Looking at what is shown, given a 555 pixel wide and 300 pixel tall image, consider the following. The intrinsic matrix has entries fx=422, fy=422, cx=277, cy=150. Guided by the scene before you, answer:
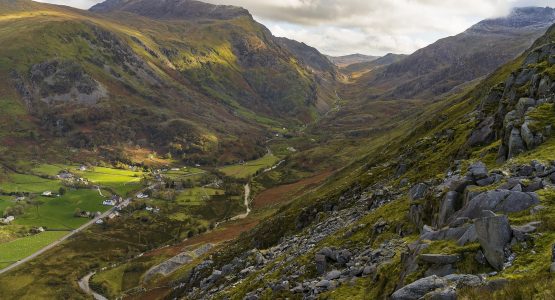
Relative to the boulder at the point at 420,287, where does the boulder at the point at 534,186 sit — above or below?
above

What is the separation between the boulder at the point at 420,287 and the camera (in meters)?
20.0

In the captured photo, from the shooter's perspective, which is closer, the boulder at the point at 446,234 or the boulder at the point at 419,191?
the boulder at the point at 446,234

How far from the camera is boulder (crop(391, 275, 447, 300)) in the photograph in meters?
20.0

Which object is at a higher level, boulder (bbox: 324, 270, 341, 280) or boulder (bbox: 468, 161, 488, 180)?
boulder (bbox: 468, 161, 488, 180)

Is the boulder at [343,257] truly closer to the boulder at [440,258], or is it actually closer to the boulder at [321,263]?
the boulder at [321,263]

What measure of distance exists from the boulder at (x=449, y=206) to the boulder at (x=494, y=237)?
7.73 m

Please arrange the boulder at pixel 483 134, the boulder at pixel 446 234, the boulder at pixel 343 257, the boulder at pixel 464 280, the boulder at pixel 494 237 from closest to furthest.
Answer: the boulder at pixel 464 280 → the boulder at pixel 494 237 → the boulder at pixel 446 234 → the boulder at pixel 343 257 → the boulder at pixel 483 134

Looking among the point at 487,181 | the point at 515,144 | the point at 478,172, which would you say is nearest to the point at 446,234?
the point at 487,181

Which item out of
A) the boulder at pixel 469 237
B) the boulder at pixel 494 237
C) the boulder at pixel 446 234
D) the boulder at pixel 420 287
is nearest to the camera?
the boulder at pixel 420 287

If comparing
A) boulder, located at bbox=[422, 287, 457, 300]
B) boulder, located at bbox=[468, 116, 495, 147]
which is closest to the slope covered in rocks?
boulder, located at bbox=[422, 287, 457, 300]

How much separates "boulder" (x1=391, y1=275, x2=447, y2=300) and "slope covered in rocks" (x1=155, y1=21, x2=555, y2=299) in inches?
2.0

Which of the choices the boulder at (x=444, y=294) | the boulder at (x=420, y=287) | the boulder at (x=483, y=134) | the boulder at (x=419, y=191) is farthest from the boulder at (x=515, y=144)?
the boulder at (x=444, y=294)

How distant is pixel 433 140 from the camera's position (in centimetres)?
7294

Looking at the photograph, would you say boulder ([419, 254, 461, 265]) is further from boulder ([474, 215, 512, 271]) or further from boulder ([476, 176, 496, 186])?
boulder ([476, 176, 496, 186])
